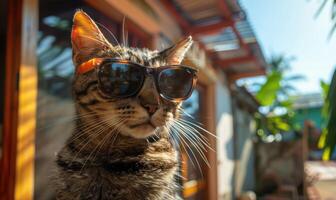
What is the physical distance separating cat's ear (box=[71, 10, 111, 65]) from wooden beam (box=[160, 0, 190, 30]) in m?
1.24

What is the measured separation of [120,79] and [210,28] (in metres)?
1.73

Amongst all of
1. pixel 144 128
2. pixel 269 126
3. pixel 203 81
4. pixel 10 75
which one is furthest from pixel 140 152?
pixel 269 126

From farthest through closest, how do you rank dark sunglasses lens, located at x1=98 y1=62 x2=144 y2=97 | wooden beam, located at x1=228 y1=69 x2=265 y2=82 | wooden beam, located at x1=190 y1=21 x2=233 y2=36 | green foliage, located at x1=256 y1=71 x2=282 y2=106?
green foliage, located at x1=256 y1=71 x2=282 y2=106 < wooden beam, located at x1=228 y1=69 x2=265 y2=82 < wooden beam, located at x1=190 y1=21 x2=233 y2=36 < dark sunglasses lens, located at x1=98 y1=62 x2=144 y2=97

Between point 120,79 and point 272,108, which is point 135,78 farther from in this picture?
point 272,108

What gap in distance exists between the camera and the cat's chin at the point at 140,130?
0.81 metres

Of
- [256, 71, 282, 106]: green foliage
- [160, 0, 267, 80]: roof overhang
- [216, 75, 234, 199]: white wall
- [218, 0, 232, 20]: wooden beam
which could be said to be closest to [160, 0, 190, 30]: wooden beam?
[160, 0, 267, 80]: roof overhang

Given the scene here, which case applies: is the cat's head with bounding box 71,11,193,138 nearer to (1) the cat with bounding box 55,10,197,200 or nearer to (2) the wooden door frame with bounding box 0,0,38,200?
(1) the cat with bounding box 55,10,197,200

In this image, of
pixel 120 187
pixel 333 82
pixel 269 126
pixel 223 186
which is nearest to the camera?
pixel 120 187

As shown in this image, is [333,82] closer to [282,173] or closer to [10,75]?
[10,75]

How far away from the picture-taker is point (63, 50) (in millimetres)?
2061

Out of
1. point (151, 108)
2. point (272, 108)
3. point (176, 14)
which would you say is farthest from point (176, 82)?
point (272, 108)

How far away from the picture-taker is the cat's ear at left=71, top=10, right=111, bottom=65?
2.67ft

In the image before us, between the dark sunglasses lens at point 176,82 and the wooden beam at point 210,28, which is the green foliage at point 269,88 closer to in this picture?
the wooden beam at point 210,28

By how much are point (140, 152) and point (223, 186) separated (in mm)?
2671
